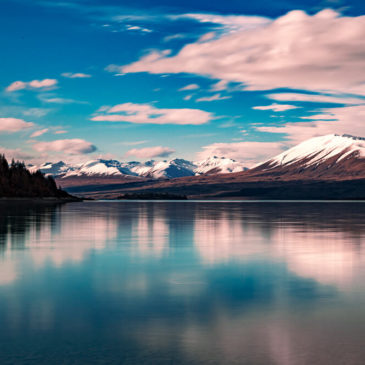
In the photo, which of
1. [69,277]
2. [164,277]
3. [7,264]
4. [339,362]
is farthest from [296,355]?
[7,264]

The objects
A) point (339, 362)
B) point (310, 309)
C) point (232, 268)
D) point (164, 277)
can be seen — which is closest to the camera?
point (339, 362)

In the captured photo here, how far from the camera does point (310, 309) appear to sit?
17.5m

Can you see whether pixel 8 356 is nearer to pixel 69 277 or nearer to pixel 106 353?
pixel 106 353

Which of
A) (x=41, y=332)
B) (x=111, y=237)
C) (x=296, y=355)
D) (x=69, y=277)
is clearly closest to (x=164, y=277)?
(x=69, y=277)

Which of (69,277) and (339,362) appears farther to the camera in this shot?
(69,277)

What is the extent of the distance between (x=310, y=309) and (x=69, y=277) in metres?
12.6

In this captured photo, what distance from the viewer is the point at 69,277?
2484 centimetres

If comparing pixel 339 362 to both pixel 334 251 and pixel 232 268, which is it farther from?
pixel 334 251

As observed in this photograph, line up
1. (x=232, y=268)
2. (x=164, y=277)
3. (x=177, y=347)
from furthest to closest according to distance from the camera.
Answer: (x=232, y=268) → (x=164, y=277) → (x=177, y=347)

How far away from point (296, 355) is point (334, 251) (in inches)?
930

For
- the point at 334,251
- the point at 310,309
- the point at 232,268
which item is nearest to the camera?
the point at 310,309

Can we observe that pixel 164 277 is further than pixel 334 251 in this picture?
No

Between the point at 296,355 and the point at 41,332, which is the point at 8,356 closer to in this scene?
the point at 41,332

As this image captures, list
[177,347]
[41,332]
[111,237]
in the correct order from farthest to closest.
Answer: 1. [111,237]
2. [41,332]
3. [177,347]
